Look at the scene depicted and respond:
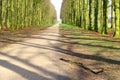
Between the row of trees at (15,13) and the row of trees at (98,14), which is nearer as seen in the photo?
the row of trees at (98,14)

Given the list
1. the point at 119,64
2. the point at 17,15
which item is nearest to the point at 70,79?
the point at 119,64

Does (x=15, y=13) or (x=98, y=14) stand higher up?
(x=15, y=13)

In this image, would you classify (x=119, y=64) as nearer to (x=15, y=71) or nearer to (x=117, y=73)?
(x=117, y=73)

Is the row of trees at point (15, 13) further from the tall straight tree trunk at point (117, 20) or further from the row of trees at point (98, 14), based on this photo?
the tall straight tree trunk at point (117, 20)

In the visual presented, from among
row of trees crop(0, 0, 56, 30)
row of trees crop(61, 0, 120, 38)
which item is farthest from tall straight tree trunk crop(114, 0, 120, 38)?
row of trees crop(0, 0, 56, 30)

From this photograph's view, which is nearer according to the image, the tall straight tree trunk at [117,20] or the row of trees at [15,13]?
the tall straight tree trunk at [117,20]

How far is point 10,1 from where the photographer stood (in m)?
44.0

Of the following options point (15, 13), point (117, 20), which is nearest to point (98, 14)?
point (117, 20)

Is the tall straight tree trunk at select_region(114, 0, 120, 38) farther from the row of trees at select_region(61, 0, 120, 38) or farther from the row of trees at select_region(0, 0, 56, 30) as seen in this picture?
the row of trees at select_region(0, 0, 56, 30)

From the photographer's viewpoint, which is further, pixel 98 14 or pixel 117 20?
pixel 98 14

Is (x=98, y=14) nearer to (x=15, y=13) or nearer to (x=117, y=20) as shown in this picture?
(x=117, y=20)

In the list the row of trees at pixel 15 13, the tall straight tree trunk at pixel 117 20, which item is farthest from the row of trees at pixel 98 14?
the row of trees at pixel 15 13

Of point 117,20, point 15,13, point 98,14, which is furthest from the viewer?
point 15,13

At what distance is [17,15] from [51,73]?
41.4m
